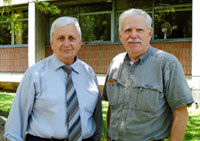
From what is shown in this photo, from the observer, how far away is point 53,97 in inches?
97.8

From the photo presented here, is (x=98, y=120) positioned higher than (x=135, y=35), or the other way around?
(x=135, y=35)

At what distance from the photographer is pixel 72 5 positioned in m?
12.3

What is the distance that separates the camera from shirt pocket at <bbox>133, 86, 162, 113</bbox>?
7.44 feet

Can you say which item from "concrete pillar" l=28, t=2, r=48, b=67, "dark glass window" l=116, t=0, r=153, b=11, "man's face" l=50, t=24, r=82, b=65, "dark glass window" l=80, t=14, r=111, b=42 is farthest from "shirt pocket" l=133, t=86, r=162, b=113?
"concrete pillar" l=28, t=2, r=48, b=67

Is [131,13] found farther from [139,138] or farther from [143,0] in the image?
[143,0]

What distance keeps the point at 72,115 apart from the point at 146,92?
0.72 meters

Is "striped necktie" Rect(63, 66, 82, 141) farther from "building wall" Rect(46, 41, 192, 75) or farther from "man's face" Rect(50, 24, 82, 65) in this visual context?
"building wall" Rect(46, 41, 192, 75)

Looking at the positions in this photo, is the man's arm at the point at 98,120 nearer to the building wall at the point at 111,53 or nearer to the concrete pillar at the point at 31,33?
the building wall at the point at 111,53

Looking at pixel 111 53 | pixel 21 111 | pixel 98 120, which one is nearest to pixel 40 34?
pixel 111 53

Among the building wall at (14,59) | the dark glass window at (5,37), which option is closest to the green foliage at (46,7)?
the building wall at (14,59)

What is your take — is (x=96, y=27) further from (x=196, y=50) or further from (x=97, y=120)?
(x=97, y=120)

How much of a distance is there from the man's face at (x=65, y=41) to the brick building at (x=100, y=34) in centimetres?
639

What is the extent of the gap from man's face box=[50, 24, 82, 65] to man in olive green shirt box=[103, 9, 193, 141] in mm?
490

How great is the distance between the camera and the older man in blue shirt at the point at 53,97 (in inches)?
96.9
